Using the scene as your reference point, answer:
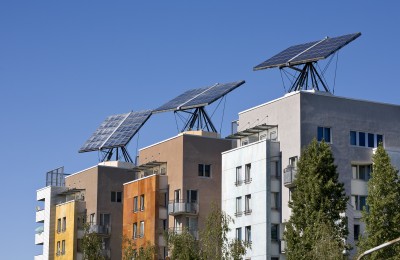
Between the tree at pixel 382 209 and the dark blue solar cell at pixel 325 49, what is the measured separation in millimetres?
16306

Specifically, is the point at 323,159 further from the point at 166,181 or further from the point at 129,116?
the point at 129,116

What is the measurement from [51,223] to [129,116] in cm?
1632

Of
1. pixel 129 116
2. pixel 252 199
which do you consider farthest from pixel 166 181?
pixel 129 116

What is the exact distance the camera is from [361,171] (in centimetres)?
8606

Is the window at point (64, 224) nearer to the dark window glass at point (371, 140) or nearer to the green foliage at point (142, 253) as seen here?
the green foliage at point (142, 253)

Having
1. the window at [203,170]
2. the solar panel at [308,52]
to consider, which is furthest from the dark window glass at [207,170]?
the solar panel at [308,52]

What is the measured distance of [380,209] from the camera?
70188mm

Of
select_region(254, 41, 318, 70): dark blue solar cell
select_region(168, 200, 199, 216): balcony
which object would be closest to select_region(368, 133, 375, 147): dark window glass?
select_region(254, 41, 318, 70): dark blue solar cell

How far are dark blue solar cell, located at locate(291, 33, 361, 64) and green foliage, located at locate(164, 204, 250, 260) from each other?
50.8 feet

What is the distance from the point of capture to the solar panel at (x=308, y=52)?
8600 centimetres

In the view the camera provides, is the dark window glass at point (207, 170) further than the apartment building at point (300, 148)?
Yes

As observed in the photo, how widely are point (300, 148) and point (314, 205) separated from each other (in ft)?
43.0

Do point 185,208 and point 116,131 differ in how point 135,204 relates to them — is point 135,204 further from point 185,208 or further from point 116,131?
point 116,131

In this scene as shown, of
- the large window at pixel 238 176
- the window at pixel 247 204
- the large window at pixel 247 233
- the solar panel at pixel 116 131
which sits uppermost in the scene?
the solar panel at pixel 116 131
